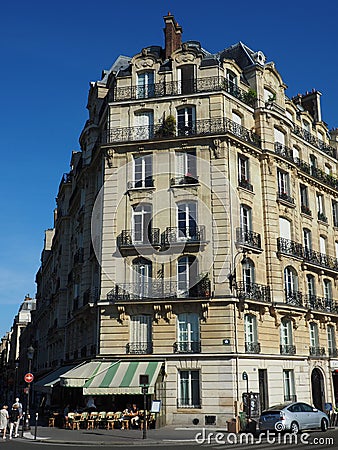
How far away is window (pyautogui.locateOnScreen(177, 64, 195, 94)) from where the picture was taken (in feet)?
94.2

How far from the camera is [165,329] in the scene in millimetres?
25047

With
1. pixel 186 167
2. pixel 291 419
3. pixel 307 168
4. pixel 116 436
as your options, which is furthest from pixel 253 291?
pixel 307 168

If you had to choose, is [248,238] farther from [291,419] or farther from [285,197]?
[291,419]

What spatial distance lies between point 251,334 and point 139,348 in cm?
555

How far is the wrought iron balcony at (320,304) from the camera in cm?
3000

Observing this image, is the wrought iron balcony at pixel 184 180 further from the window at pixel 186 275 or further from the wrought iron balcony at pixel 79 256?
the wrought iron balcony at pixel 79 256

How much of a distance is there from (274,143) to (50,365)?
2503 centimetres

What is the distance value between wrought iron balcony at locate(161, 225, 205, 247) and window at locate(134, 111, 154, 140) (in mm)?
5566

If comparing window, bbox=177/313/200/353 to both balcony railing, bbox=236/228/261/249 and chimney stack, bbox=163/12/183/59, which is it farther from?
chimney stack, bbox=163/12/183/59

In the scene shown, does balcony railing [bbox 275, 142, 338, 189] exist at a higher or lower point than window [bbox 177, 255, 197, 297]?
higher

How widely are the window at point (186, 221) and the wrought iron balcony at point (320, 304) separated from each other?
27.9 feet

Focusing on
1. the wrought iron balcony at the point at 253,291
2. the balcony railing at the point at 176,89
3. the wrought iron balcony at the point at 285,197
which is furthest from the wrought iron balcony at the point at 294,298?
the balcony railing at the point at 176,89

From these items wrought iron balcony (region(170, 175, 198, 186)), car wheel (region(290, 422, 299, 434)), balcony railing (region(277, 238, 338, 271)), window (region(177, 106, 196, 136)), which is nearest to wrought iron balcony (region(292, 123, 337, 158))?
balcony railing (region(277, 238, 338, 271))

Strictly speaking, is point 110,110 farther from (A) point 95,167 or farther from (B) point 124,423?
(B) point 124,423
